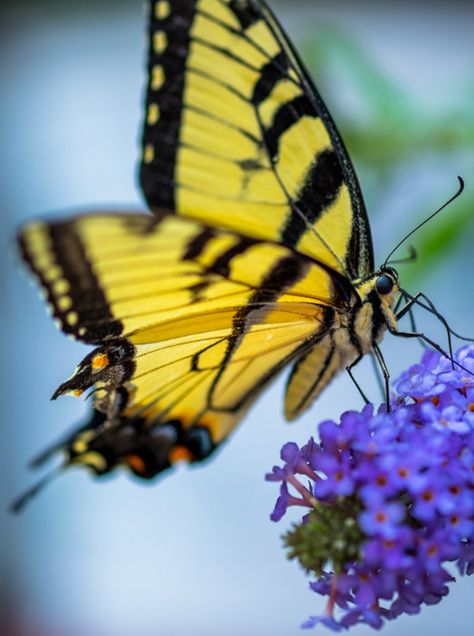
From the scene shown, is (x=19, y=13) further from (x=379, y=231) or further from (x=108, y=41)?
(x=379, y=231)

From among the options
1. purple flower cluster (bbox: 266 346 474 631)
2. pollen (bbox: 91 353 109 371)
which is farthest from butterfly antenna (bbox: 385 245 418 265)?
pollen (bbox: 91 353 109 371)

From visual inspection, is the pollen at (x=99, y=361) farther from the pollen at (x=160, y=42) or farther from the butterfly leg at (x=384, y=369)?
the pollen at (x=160, y=42)

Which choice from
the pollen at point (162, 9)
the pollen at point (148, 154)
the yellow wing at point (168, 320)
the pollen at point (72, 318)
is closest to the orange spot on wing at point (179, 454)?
the yellow wing at point (168, 320)

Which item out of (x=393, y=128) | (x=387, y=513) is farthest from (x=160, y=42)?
(x=387, y=513)

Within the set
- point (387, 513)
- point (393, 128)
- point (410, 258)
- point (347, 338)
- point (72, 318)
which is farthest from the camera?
point (393, 128)

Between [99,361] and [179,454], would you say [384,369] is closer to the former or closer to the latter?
[179,454]
